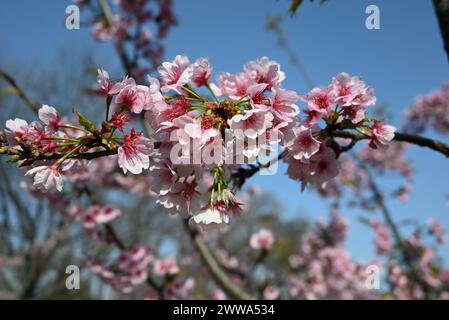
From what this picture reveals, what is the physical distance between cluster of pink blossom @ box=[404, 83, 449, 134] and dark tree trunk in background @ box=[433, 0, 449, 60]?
7.48 meters

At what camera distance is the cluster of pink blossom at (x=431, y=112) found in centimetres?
806

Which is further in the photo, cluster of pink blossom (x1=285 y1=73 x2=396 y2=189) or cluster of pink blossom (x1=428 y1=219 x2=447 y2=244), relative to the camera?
cluster of pink blossom (x1=428 y1=219 x2=447 y2=244)

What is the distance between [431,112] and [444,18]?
7835mm

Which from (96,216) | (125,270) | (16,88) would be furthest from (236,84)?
(96,216)

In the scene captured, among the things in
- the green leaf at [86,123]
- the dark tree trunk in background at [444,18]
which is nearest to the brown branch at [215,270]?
the green leaf at [86,123]

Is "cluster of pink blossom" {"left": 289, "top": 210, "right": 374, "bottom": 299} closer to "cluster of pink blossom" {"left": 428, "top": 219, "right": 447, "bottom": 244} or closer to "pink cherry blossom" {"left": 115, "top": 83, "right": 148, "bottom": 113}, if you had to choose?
"cluster of pink blossom" {"left": 428, "top": 219, "right": 447, "bottom": 244}

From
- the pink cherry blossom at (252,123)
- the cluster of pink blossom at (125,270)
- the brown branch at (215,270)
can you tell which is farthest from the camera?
the cluster of pink blossom at (125,270)

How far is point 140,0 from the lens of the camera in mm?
4859

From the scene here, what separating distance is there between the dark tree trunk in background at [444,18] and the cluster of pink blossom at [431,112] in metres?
7.48

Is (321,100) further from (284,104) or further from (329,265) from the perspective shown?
(329,265)

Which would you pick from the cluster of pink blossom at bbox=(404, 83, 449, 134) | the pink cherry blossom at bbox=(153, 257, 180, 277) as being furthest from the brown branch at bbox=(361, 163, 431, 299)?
the pink cherry blossom at bbox=(153, 257, 180, 277)

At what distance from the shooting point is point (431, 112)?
27.1 ft

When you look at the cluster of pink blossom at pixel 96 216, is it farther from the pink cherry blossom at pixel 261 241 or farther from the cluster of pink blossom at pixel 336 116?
the cluster of pink blossom at pixel 336 116

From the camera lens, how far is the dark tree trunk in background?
1.56 metres
